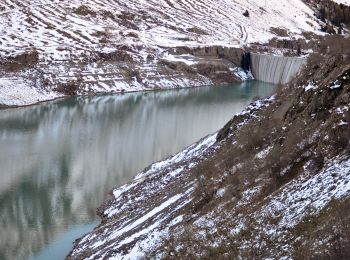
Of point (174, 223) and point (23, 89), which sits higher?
point (174, 223)

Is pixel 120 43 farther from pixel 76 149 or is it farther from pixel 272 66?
pixel 76 149

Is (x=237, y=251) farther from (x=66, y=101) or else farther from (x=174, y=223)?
(x=66, y=101)

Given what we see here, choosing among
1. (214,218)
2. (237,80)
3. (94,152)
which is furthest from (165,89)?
(214,218)

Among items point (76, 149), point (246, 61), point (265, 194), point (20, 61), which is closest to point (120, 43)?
point (20, 61)

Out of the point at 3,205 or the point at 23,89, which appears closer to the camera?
the point at 3,205

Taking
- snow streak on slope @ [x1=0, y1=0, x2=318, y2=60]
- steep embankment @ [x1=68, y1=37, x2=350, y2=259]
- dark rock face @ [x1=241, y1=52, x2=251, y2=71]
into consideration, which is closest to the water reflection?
steep embankment @ [x1=68, y1=37, x2=350, y2=259]

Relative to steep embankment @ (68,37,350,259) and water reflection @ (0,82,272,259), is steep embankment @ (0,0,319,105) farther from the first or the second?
steep embankment @ (68,37,350,259)

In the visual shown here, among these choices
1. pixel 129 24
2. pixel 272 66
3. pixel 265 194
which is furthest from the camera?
pixel 129 24
